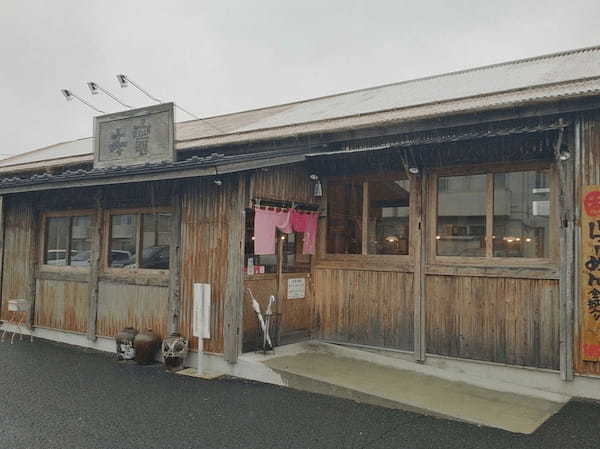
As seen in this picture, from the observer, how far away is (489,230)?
7023 millimetres

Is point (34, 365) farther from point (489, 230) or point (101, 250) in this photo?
point (489, 230)

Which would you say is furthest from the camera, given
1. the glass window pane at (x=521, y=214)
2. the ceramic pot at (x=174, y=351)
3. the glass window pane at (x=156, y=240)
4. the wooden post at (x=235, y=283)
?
the glass window pane at (x=156, y=240)

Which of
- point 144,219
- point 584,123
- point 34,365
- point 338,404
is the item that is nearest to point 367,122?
point 584,123

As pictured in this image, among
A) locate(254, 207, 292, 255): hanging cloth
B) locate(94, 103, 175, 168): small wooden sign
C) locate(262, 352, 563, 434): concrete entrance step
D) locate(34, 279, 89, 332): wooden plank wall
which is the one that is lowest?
locate(262, 352, 563, 434): concrete entrance step

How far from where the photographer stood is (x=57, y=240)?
10.7 m

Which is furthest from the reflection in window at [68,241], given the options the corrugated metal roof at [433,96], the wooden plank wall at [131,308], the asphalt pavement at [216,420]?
the asphalt pavement at [216,420]

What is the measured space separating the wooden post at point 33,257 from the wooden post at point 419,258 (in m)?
7.99

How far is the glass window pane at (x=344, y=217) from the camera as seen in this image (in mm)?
8359

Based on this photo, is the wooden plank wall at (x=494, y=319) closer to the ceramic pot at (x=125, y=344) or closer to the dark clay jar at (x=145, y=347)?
the dark clay jar at (x=145, y=347)

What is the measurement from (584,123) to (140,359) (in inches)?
284

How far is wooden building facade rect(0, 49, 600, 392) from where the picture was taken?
20.7 feet

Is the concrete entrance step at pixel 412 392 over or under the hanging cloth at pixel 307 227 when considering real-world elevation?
under

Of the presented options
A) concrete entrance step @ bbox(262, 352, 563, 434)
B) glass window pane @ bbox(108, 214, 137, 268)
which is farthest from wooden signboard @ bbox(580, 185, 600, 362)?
glass window pane @ bbox(108, 214, 137, 268)

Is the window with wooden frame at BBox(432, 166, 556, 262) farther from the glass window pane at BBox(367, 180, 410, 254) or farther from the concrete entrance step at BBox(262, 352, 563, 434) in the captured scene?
the concrete entrance step at BBox(262, 352, 563, 434)
